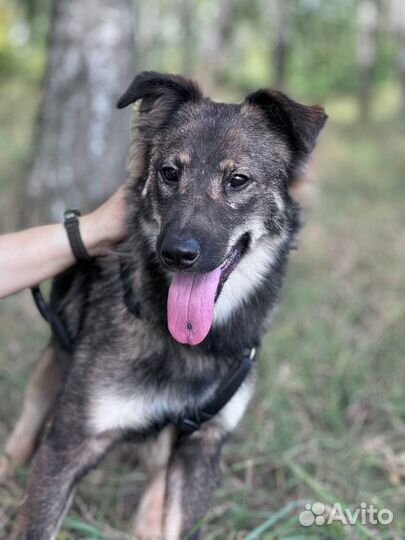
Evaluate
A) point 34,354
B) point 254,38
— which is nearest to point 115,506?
point 34,354

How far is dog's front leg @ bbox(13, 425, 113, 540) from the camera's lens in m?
2.66

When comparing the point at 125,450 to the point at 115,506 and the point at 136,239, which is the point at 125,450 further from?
the point at 136,239

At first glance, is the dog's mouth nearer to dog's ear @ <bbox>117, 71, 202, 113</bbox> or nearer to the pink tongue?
the pink tongue

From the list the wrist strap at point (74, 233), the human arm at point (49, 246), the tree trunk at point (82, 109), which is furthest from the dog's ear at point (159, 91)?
the tree trunk at point (82, 109)

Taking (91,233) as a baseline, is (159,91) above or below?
above

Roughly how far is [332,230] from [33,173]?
371 centimetres

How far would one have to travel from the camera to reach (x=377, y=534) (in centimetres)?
298

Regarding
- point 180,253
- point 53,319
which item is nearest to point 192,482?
point 53,319

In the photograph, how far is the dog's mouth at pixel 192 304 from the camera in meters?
2.54

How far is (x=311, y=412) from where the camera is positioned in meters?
4.29

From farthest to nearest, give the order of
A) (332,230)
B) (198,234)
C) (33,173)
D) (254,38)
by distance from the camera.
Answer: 1. (254,38)
2. (332,230)
3. (33,173)
4. (198,234)

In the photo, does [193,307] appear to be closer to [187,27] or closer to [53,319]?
[53,319]

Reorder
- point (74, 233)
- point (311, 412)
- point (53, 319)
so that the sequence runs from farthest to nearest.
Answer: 1. point (311, 412)
2. point (53, 319)
3. point (74, 233)

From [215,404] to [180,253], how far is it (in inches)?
30.0
